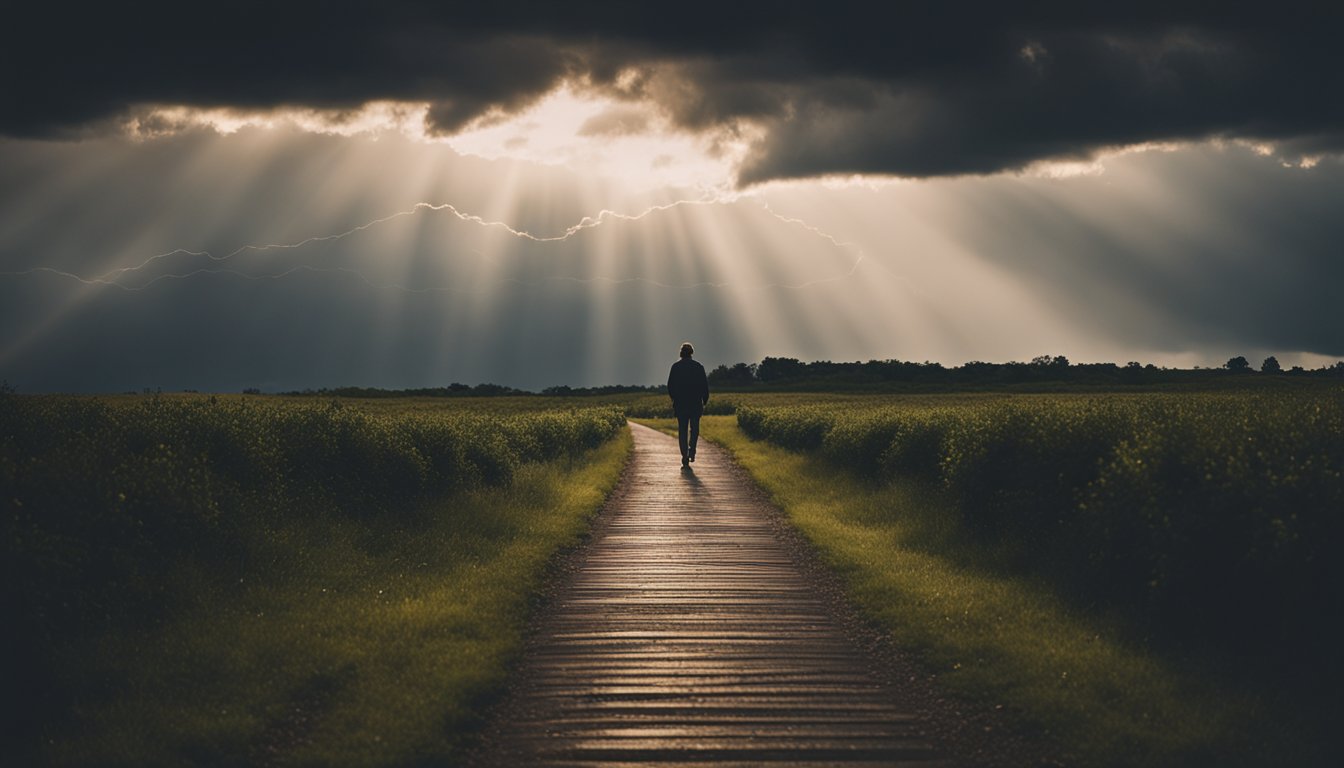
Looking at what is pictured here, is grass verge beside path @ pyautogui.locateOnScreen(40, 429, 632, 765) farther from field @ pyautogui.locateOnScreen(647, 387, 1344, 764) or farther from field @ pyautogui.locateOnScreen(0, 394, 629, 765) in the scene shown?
field @ pyautogui.locateOnScreen(647, 387, 1344, 764)

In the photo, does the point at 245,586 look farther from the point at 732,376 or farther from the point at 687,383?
the point at 732,376

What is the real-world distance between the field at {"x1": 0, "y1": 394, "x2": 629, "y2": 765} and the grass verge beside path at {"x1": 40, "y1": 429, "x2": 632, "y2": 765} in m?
0.02

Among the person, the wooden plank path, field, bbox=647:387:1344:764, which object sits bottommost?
the wooden plank path

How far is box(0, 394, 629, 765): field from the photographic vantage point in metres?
7.07

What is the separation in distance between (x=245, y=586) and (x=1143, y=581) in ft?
32.6

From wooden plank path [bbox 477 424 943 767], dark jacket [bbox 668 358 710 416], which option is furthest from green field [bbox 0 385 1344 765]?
dark jacket [bbox 668 358 710 416]

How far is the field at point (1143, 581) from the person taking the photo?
A: 7250 mm

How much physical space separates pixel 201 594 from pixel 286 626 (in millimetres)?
1372

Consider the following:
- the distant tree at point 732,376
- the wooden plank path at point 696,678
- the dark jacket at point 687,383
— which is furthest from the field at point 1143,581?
the distant tree at point 732,376

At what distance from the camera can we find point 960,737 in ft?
22.5

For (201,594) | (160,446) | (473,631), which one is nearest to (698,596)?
(473,631)

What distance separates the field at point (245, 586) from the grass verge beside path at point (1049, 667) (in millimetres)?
4114

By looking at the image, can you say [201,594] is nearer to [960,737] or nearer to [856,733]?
[856,733]

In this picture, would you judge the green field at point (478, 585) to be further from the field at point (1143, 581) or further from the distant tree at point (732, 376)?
the distant tree at point (732, 376)
